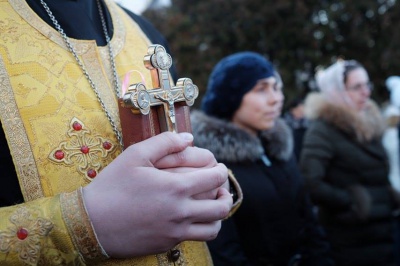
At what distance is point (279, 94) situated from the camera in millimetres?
3166

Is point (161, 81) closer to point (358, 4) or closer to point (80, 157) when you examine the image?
point (80, 157)

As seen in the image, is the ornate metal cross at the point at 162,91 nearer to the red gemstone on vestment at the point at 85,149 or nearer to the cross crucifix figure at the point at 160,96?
the cross crucifix figure at the point at 160,96

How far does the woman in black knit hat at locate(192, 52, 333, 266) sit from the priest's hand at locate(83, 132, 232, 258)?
1539mm

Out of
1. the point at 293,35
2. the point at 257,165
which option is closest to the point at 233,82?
the point at 257,165

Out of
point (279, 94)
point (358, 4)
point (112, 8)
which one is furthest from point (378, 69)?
point (112, 8)

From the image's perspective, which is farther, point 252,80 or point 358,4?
point 358,4

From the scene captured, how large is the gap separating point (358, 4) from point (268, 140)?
11.8 meters

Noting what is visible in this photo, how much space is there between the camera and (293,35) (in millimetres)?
14383

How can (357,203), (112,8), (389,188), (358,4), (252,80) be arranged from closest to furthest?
(112,8) → (252,80) → (357,203) → (389,188) → (358,4)

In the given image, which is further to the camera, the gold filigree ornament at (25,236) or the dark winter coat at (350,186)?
the dark winter coat at (350,186)

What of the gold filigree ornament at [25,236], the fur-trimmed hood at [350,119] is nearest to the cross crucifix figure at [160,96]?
the gold filigree ornament at [25,236]

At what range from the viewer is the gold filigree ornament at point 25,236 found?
1.04 m

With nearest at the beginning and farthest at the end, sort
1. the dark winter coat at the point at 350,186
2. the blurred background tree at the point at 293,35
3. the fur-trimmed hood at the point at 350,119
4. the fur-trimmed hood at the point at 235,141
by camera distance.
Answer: the fur-trimmed hood at the point at 235,141
the dark winter coat at the point at 350,186
the fur-trimmed hood at the point at 350,119
the blurred background tree at the point at 293,35

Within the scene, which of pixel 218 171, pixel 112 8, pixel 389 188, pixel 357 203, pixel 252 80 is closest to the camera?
pixel 218 171
